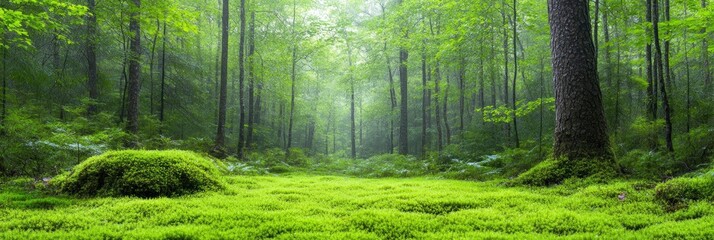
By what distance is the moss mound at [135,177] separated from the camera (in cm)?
536

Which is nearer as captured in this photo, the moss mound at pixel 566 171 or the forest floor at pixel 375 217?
the forest floor at pixel 375 217

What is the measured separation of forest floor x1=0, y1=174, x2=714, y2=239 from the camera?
3.30m

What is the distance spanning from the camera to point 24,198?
4.98 meters

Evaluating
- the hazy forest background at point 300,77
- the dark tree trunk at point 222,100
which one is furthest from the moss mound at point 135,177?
the dark tree trunk at point 222,100

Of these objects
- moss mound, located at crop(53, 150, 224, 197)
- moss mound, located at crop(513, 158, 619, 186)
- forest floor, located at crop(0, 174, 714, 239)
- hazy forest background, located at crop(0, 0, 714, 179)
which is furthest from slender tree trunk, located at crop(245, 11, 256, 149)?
moss mound, located at crop(513, 158, 619, 186)

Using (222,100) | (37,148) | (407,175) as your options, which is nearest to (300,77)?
(222,100)

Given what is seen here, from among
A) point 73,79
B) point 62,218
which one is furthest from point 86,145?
point 73,79

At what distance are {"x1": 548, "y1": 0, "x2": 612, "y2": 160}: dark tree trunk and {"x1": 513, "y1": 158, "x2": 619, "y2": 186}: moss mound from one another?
139 millimetres

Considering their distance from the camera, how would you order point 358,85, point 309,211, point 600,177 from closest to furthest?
point 309,211
point 600,177
point 358,85

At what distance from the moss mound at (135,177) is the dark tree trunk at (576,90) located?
6.34 meters

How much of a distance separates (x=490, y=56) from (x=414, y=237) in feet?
41.7

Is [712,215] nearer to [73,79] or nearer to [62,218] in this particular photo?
[62,218]

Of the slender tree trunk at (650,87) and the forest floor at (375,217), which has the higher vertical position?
the slender tree trunk at (650,87)

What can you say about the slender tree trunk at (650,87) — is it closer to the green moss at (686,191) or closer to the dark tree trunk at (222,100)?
the green moss at (686,191)
